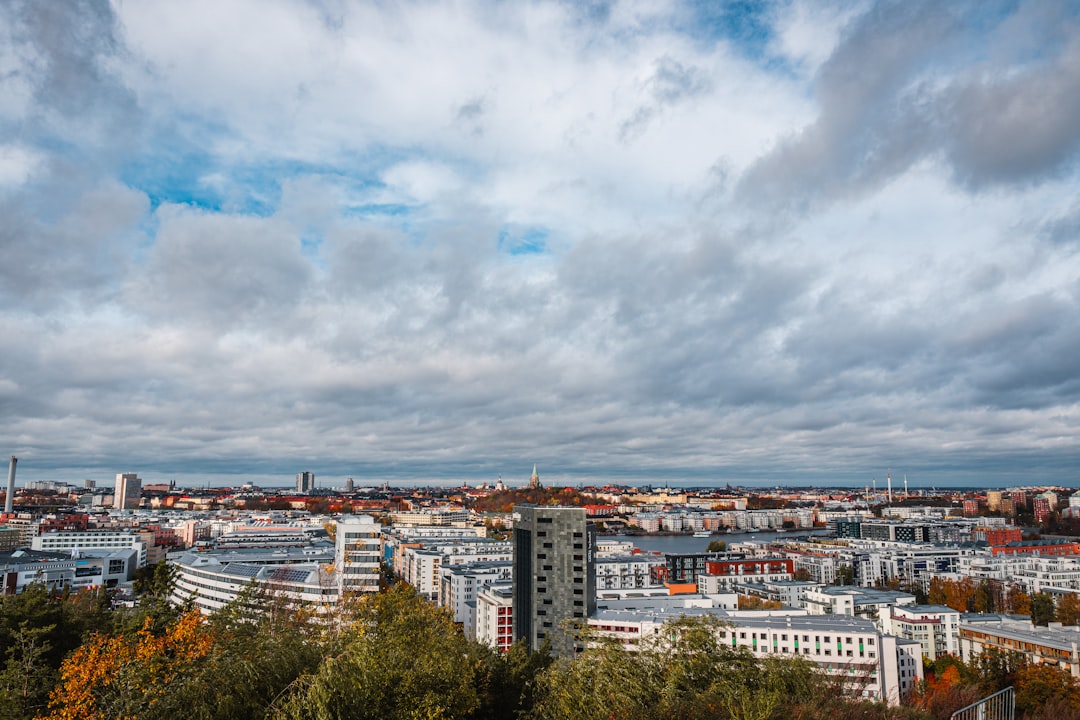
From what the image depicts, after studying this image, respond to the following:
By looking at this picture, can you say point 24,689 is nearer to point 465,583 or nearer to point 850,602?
point 465,583

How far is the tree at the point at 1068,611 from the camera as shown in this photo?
34250 mm

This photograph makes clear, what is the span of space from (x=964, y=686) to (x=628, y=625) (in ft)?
33.5

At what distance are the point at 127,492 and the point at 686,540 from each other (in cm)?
10260

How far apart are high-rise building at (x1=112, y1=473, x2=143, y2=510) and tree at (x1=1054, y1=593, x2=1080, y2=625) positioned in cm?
13573

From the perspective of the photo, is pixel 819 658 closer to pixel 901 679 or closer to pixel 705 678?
pixel 901 679

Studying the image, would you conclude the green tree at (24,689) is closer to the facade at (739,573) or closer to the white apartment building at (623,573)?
the white apartment building at (623,573)

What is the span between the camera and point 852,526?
92625mm

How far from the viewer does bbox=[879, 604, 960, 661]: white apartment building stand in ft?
98.8

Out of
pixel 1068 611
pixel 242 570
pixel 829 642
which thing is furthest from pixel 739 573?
pixel 242 570

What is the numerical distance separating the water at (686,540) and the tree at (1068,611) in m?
44.5

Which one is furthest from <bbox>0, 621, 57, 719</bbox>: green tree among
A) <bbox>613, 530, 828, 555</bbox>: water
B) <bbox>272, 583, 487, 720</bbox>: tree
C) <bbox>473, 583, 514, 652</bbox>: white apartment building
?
<bbox>613, 530, 828, 555</bbox>: water

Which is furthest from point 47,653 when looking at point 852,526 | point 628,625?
point 852,526

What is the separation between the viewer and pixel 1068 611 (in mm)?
34688

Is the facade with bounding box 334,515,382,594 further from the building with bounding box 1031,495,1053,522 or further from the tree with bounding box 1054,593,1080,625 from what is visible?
the building with bounding box 1031,495,1053,522
